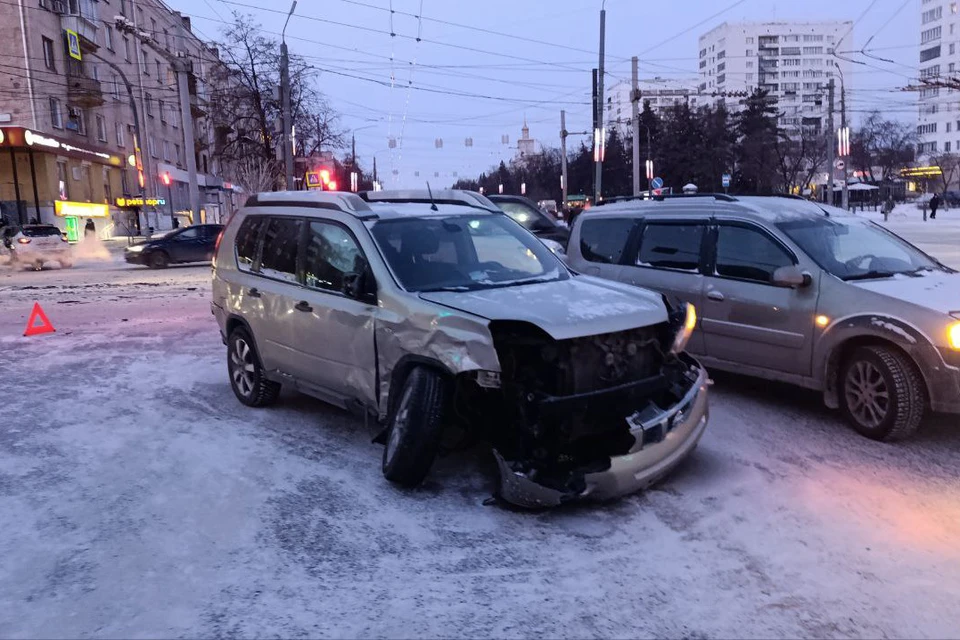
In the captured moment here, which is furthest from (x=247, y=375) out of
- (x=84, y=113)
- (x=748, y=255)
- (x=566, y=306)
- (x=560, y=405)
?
(x=84, y=113)

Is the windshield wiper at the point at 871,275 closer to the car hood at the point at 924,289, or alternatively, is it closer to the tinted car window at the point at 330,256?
the car hood at the point at 924,289

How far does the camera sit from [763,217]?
6531 millimetres

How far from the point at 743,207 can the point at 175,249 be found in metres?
→ 23.3

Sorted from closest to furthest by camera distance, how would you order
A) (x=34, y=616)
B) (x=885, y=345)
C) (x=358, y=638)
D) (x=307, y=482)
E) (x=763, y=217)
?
(x=358, y=638) < (x=34, y=616) < (x=307, y=482) < (x=885, y=345) < (x=763, y=217)

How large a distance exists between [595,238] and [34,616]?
6.19m

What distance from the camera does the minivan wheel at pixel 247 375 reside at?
6625 mm

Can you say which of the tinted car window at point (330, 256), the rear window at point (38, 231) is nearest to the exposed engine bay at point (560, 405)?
the tinted car window at point (330, 256)

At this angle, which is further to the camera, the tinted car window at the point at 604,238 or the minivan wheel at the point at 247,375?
the tinted car window at the point at 604,238

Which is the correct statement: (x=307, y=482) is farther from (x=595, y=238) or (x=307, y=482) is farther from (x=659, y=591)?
(x=595, y=238)

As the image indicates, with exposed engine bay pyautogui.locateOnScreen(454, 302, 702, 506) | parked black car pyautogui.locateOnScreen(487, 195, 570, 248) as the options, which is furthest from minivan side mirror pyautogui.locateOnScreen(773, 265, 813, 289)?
parked black car pyautogui.locateOnScreen(487, 195, 570, 248)

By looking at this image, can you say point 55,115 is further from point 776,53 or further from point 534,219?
point 776,53

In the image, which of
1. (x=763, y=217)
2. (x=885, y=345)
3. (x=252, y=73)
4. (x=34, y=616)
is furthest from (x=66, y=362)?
(x=252, y=73)

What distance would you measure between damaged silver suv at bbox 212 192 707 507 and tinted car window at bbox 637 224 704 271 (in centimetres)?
166

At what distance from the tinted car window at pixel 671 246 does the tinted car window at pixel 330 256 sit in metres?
3.25
